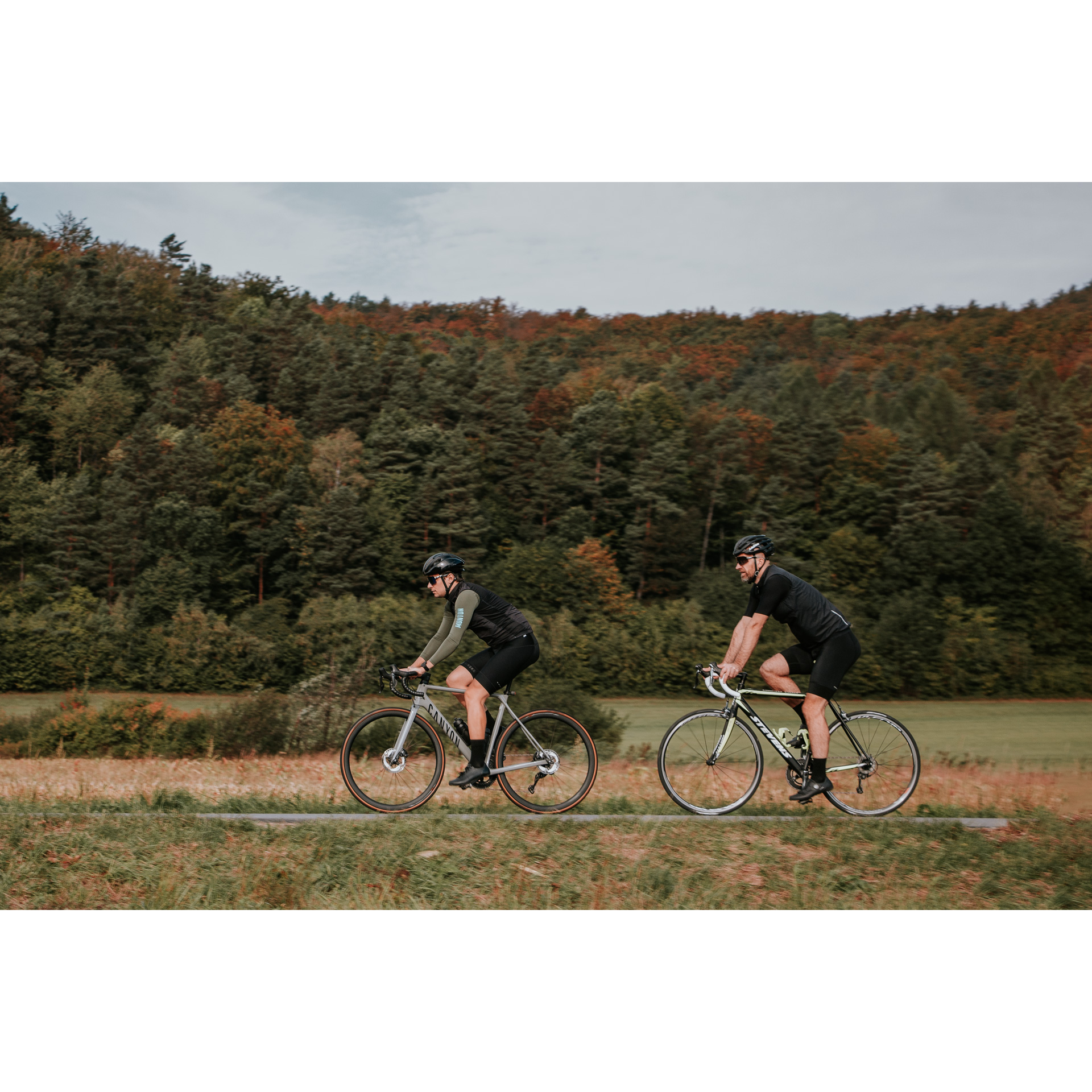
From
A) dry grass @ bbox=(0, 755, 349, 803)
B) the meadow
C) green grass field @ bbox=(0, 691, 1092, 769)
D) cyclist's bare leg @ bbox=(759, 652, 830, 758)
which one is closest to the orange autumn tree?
green grass field @ bbox=(0, 691, 1092, 769)

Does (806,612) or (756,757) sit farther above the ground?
(806,612)

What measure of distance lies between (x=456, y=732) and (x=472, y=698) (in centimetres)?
41

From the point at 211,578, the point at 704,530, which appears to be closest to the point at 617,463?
the point at 704,530

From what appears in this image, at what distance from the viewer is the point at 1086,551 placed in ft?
64.3

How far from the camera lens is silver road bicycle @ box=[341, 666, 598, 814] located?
6344 millimetres

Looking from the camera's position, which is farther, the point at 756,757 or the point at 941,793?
the point at 941,793

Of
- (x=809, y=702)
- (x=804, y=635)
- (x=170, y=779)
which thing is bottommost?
(x=170, y=779)

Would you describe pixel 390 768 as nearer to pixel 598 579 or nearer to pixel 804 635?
pixel 804 635

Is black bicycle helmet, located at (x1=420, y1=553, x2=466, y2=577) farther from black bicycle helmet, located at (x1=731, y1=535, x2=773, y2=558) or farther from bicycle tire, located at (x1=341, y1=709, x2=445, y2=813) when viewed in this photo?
black bicycle helmet, located at (x1=731, y1=535, x2=773, y2=558)

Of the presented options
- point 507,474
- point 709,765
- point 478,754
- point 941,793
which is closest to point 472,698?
point 478,754

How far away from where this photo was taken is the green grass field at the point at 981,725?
13.2 metres

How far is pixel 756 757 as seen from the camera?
6340 mm

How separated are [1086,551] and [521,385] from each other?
15409mm

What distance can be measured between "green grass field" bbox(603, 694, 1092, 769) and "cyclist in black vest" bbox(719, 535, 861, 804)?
4992 mm
